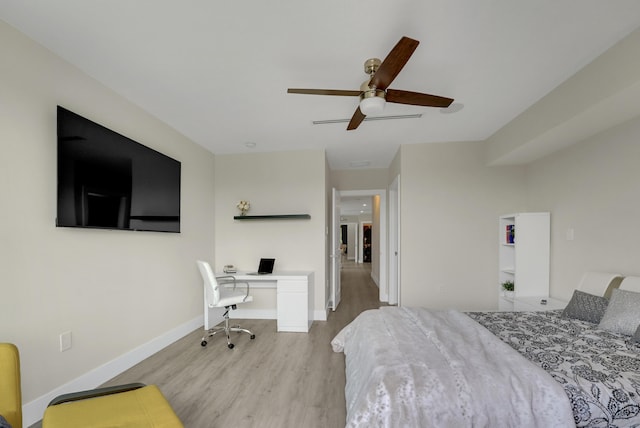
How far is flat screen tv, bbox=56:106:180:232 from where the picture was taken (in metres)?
2.08

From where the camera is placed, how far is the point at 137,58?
6.93 feet

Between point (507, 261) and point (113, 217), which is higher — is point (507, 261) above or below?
below

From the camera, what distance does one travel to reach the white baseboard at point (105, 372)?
1885mm

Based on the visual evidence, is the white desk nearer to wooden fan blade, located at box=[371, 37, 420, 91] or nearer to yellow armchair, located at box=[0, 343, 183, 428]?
yellow armchair, located at box=[0, 343, 183, 428]

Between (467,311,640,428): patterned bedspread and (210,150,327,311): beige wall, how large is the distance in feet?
8.27

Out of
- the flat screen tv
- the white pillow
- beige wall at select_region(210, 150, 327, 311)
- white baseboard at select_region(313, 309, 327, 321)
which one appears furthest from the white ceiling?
white baseboard at select_region(313, 309, 327, 321)

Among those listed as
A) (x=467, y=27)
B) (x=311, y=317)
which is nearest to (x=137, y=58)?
(x=467, y=27)

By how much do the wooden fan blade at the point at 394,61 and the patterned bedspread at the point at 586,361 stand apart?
189cm

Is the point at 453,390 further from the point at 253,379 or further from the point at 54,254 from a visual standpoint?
the point at 54,254

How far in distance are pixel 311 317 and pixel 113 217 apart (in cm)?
274

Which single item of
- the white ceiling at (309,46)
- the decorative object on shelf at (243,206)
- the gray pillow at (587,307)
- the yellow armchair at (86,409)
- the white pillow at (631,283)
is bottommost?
the yellow armchair at (86,409)

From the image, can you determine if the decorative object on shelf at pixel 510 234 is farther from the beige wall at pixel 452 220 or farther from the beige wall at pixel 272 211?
the beige wall at pixel 272 211

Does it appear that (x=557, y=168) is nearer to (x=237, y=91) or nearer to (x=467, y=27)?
(x=467, y=27)

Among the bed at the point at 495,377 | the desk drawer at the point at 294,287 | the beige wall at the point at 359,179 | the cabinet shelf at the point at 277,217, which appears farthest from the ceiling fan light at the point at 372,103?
the beige wall at the point at 359,179
